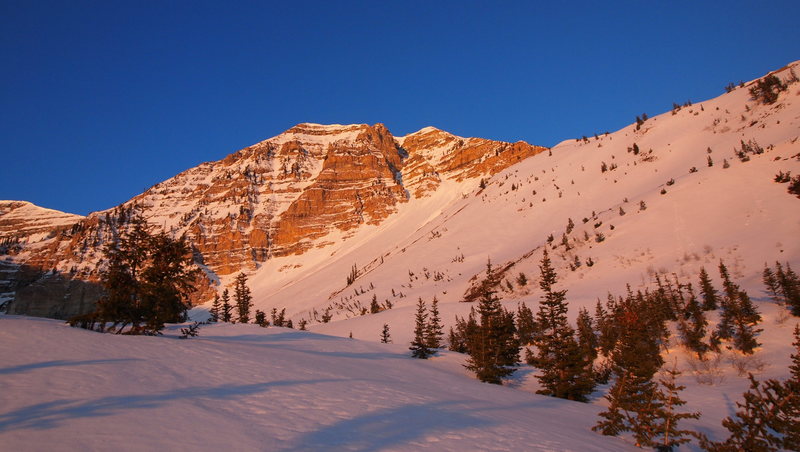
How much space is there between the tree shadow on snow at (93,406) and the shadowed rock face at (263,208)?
140162 mm

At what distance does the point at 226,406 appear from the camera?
6223 mm

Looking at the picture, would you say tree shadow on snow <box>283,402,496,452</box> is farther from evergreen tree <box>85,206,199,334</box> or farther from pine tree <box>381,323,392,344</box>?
pine tree <box>381,323,392,344</box>

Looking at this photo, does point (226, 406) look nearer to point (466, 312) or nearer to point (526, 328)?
point (526, 328)

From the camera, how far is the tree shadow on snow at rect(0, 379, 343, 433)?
460cm

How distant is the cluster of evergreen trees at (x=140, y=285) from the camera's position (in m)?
14.9

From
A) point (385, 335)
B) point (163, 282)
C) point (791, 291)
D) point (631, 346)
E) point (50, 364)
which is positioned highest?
point (791, 291)

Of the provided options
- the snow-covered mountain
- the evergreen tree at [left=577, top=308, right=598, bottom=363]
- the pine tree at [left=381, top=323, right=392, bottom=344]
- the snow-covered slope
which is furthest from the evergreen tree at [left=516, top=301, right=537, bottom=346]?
the pine tree at [left=381, top=323, right=392, bottom=344]

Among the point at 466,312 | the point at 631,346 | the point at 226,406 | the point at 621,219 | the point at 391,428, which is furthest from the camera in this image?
the point at 621,219

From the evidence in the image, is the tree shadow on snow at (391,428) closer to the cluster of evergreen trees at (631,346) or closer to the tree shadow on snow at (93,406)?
the tree shadow on snow at (93,406)

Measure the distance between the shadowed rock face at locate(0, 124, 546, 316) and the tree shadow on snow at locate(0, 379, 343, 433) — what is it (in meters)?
140

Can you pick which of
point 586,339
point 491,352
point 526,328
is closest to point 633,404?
point 491,352

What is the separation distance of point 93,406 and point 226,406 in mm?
1671

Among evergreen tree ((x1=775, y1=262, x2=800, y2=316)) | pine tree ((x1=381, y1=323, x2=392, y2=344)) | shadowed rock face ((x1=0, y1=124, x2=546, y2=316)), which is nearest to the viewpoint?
evergreen tree ((x1=775, y1=262, x2=800, y2=316))

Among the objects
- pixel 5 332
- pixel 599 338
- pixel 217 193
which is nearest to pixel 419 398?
pixel 5 332
